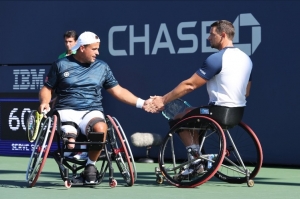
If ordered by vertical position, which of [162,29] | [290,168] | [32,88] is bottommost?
[290,168]

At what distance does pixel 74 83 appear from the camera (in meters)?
6.77

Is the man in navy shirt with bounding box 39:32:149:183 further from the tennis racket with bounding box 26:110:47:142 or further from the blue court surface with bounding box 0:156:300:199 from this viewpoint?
the blue court surface with bounding box 0:156:300:199

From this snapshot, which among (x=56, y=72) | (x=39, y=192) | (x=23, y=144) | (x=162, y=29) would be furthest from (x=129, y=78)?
(x=39, y=192)

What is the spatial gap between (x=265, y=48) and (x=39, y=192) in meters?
3.41

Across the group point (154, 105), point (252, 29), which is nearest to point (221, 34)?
point (154, 105)

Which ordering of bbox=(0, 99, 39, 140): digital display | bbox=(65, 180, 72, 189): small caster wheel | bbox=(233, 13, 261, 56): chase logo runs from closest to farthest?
1. bbox=(65, 180, 72, 189): small caster wheel
2. bbox=(233, 13, 261, 56): chase logo
3. bbox=(0, 99, 39, 140): digital display

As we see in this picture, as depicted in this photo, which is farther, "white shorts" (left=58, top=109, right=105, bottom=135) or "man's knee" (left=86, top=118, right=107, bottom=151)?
"white shorts" (left=58, top=109, right=105, bottom=135)

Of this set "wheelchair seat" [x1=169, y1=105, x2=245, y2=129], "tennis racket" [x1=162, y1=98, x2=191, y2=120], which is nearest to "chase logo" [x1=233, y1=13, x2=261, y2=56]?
"tennis racket" [x1=162, y1=98, x2=191, y2=120]

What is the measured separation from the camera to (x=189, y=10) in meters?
9.21

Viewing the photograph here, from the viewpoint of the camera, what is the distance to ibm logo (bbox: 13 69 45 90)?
10.1m

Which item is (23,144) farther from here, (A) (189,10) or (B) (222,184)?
(B) (222,184)

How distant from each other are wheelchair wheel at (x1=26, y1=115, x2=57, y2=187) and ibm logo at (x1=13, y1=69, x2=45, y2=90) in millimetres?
3379

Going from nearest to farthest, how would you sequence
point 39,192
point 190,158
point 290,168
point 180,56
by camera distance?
point 39,192
point 190,158
point 290,168
point 180,56

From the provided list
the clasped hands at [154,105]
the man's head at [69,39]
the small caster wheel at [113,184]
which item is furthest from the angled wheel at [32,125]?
the man's head at [69,39]
